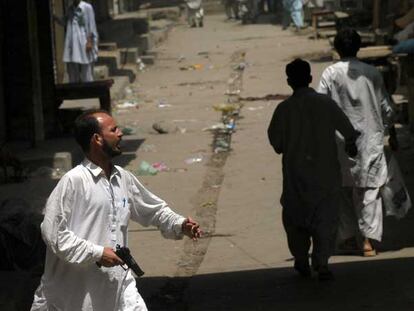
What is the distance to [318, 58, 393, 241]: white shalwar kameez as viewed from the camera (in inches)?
343

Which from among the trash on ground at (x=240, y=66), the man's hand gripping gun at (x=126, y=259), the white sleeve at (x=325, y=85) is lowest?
the trash on ground at (x=240, y=66)

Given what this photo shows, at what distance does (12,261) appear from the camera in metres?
7.65

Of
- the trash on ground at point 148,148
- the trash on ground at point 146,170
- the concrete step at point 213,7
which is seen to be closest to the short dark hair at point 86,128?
the trash on ground at point 146,170

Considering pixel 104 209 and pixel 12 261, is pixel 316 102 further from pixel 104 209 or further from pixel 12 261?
pixel 104 209

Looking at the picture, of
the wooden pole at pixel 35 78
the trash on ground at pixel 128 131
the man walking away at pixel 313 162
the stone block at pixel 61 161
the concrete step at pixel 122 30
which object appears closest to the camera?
the man walking away at pixel 313 162

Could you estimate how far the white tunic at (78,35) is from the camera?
61.5 ft

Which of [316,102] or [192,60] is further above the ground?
[316,102]

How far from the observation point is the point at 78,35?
62.0 ft

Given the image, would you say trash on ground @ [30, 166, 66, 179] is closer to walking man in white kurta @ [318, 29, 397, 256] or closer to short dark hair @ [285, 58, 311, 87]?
walking man in white kurta @ [318, 29, 397, 256]

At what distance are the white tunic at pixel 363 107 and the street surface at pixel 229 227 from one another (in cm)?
65

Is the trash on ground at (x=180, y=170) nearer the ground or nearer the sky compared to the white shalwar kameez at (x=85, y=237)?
nearer the ground

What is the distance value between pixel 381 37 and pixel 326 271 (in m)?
11.3

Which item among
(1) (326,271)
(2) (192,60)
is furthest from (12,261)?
(2) (192,60)

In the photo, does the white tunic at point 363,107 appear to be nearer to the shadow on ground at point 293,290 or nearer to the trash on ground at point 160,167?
the shadow on ground at point 293,290
